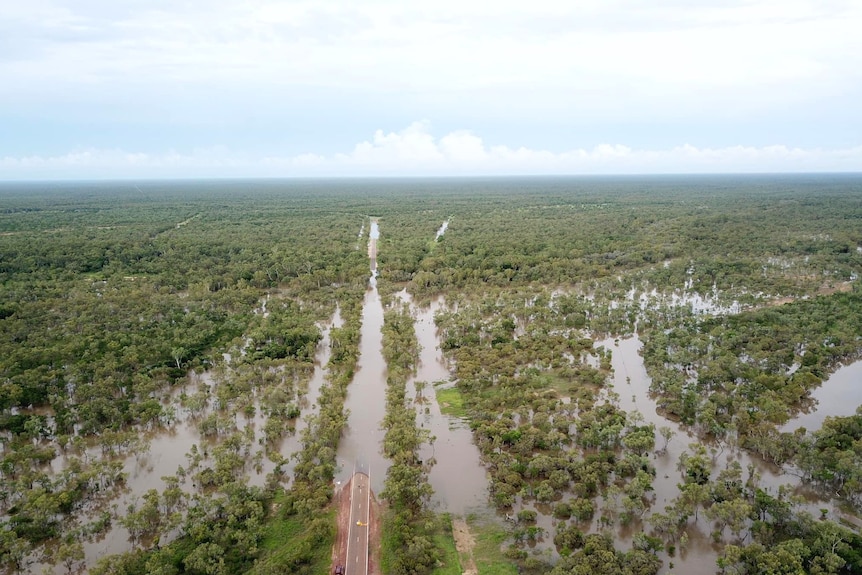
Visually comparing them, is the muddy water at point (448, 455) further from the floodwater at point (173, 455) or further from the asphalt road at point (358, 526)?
the floodwater at point (173, 455)

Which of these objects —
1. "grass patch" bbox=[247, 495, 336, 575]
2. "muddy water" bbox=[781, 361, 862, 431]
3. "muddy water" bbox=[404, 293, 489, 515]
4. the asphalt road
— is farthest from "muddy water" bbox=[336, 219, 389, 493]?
"muddy water" bbox=[781, 361, 862, 431]

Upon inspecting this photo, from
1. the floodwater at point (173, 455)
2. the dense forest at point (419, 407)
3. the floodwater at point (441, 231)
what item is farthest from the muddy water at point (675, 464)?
the floodwater at point (441, 231)

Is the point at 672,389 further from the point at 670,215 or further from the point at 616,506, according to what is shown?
the point at 670,215

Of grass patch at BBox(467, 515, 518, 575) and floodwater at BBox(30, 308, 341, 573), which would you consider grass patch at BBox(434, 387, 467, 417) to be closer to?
floodwater at BBox(30, 308, 341, 573)

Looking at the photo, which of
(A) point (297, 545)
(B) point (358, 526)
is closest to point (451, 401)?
(B) point (358, 526)

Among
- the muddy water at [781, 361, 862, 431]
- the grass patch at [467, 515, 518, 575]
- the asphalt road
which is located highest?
the muddy water at [781, 361, 862, 431]
